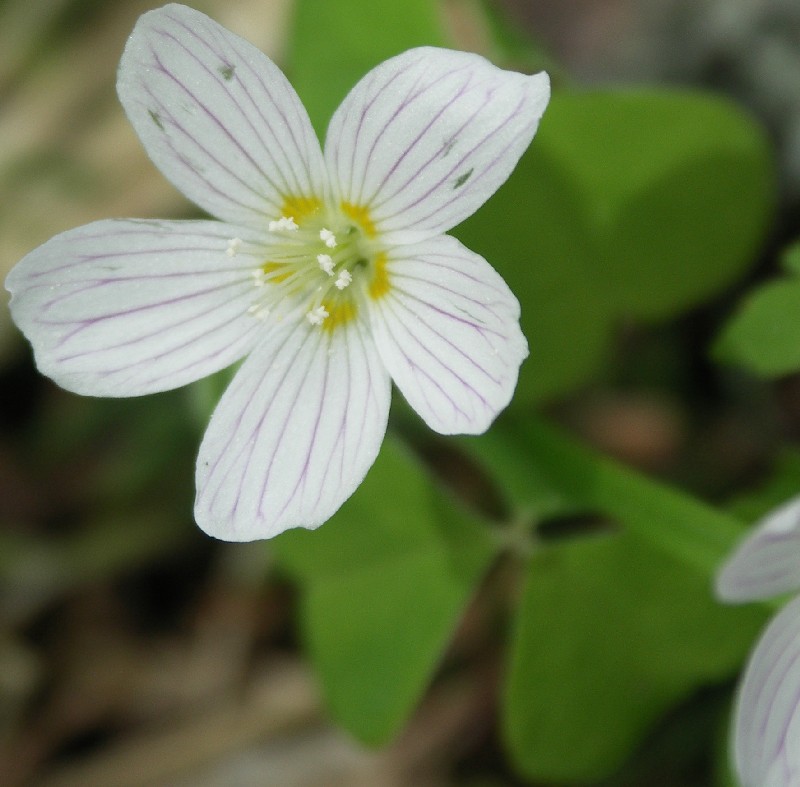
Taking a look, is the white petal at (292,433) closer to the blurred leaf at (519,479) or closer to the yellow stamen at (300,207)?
the yellow stamen at (300,207)

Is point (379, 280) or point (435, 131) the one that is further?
point (379, 280)

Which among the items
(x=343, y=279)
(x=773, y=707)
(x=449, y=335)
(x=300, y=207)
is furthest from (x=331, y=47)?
(x=773, y=707)

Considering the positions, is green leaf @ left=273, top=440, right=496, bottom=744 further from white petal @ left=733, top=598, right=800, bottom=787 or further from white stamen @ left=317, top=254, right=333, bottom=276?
white petal @ left=733, top=598, right=800, bottom=787

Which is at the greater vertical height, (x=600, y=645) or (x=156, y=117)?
(x=156, y=117)

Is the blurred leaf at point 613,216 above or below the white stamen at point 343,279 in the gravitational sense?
below

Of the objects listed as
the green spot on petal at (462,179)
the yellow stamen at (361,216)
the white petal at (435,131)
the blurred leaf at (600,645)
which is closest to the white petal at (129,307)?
the yellow stamen at (361,216)

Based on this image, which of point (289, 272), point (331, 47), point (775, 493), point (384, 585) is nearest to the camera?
point (289, 272)

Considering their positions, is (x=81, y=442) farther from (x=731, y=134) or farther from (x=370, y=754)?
(x=731, y=134)

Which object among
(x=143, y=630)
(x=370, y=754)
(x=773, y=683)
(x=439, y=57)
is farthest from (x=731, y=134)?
(x=143, y=630)

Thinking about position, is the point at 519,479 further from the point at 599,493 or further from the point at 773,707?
the point at 773,707
